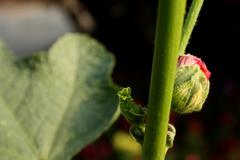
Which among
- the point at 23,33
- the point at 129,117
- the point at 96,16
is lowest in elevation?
the point at 23,33

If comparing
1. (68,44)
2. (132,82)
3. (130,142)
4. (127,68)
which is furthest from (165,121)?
(127,68)

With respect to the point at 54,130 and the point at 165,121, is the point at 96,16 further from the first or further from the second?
the point at 165,121

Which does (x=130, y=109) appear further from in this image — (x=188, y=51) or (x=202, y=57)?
(x=202, y=57)

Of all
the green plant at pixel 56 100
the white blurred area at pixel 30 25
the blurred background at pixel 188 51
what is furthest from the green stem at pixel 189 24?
the white blurred area at pixel 30 25

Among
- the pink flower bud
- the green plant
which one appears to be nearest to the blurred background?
the green plant

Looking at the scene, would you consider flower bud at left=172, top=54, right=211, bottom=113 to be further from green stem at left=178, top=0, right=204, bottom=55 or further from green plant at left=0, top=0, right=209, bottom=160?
green plant at left=0, top=0, right=209, bottom=160

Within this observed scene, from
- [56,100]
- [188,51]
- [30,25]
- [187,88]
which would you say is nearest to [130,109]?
[187,88]

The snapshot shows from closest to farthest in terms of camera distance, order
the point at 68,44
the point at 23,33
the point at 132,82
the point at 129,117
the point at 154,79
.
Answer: the point at 154,79, the point at 129,117, the point at 68,44, the point at 132,82, the point at 23,33

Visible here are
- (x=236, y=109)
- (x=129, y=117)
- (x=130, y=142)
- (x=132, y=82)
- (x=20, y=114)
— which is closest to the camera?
(x=129, y=117)
